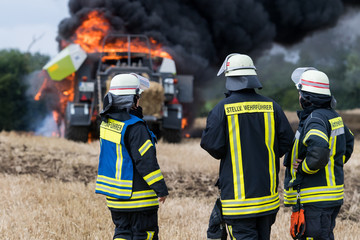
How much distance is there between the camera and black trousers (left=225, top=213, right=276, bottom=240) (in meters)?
2.96

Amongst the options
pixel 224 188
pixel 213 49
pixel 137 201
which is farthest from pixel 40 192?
pixel 213 49

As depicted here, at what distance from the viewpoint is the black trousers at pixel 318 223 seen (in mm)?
3113

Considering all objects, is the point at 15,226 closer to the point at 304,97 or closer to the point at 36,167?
the point at 304,97

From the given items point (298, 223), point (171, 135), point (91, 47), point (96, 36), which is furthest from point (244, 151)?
point (96, 36)

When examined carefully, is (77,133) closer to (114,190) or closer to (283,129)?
(114,190)

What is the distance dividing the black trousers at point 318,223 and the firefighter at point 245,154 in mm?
279

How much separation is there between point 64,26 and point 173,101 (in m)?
6.43

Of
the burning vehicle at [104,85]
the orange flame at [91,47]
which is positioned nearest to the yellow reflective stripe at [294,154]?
the burning vehicle at [104,85]

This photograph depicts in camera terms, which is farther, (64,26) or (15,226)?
(64,26)

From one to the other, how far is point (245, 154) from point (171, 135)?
30.1ft

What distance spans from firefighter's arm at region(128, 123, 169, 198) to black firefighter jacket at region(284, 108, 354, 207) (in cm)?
91

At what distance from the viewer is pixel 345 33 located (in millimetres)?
26547

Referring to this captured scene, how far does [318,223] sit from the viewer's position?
314 cm

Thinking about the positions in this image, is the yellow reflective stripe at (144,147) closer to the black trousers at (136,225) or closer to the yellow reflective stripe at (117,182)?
the yellow reflective stripe at (117,182)
